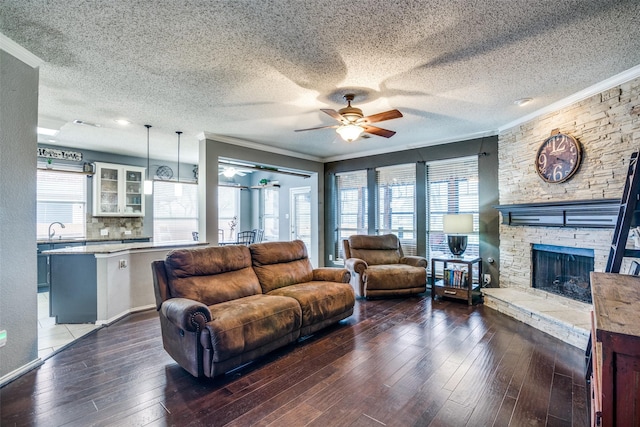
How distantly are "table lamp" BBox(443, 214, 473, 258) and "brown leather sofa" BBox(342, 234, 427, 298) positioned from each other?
1.80ft

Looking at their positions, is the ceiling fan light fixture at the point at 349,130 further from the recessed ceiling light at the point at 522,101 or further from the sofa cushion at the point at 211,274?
the recessed ceiling light at the point at 522,101

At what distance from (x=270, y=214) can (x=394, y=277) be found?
5.07 metres

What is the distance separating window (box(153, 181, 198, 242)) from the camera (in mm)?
7020

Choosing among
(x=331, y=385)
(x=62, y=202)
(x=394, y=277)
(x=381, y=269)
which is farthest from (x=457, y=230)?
(x=62, y=202)

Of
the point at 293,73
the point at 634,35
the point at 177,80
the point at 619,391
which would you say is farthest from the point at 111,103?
the point at 634,35

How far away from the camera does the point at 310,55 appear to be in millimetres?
2494

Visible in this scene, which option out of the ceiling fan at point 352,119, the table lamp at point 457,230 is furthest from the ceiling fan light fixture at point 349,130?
the table lamp at point 457,230

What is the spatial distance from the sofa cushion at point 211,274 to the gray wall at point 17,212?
1054 millimetres

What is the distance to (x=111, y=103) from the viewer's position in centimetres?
356

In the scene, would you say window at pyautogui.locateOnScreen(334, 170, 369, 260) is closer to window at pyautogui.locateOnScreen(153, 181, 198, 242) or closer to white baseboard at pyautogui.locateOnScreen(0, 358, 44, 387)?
window at pyautogui.locateOnScreen(153, 181, 198, 242)

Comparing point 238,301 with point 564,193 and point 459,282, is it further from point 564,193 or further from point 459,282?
point 564,193

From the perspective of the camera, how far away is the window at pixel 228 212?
8.66 m

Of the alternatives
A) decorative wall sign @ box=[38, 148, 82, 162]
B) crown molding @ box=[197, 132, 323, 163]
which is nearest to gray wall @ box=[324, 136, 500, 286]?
crown molding @ box=[197, 132, 323, 163]

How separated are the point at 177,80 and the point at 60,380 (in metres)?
2.78
